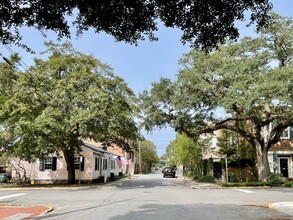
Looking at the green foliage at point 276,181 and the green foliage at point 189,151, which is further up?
the green foliage at point 189,151

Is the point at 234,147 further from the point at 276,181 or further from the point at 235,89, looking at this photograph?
the point at 235,89

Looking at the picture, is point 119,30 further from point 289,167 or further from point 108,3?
point 289,167

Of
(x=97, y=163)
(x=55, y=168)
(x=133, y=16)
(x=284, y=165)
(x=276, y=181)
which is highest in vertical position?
(x=133, y=16)

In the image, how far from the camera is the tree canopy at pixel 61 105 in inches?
982

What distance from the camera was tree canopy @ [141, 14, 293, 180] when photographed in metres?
22.3

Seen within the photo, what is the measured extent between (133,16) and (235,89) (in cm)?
1919

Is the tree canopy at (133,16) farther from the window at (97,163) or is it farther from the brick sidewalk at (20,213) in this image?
the window at (97,163)

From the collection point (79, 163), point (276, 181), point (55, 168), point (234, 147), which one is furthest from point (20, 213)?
point (234, 147)

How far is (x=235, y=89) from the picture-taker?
23531mm

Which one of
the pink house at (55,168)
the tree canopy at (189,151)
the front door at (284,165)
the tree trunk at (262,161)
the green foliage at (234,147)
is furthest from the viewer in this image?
the tree canopy at (189,151)

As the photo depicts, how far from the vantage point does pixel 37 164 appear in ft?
113

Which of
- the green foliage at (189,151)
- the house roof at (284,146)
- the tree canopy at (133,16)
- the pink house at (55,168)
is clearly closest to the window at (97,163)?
the pink house at (55,168)

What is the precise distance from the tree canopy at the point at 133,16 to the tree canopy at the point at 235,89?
1696 cm

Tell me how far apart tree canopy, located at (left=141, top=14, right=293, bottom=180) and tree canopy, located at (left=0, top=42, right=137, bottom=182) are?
10.4 feet
